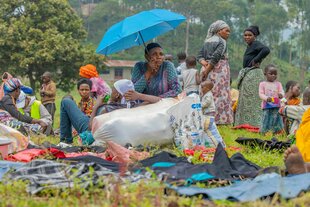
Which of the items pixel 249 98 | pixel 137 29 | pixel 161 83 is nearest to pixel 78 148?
pixel 161 83

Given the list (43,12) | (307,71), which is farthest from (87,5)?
(43,12)

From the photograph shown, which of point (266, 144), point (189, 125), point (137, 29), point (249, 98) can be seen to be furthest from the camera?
point (249, 98)

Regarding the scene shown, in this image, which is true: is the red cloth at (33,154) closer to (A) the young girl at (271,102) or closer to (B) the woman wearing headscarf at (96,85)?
(B) the woman wearing headscarf at (96,85)

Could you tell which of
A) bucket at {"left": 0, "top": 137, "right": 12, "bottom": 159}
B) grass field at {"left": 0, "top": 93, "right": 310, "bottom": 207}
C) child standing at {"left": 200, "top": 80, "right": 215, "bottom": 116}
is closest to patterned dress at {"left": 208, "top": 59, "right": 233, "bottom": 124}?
child standing at {"left": 200, "top": 80, "right": 215, "bottom": 116}

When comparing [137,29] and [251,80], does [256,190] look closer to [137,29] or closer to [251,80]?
[137,29]

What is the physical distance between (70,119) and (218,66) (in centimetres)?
307

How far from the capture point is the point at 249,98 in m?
10.7

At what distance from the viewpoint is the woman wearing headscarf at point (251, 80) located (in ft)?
34.3

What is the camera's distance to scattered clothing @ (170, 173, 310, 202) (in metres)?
4.25

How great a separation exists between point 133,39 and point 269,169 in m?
4.19

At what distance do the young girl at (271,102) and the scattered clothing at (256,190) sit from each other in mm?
5580

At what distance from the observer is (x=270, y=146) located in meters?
7.46

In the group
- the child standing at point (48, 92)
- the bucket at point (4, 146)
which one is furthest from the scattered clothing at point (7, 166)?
the child standing at point (48, 92)

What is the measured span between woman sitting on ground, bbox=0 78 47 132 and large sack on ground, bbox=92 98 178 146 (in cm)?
203
